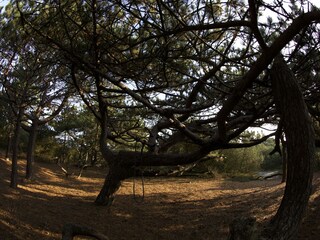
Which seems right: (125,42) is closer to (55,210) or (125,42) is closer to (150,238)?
(150,238)

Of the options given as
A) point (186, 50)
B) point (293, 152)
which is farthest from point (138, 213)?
point (293, 152)

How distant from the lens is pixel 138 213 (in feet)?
25.3

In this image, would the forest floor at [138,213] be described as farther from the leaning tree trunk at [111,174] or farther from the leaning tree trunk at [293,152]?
the leaning tree trunk at [293,152]

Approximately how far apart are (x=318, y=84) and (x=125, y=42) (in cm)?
276

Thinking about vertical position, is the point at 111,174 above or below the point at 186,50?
below

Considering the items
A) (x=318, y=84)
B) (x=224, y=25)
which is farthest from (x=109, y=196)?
(x=224, y=25)

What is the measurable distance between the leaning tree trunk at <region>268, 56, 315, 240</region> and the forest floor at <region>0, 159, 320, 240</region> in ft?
7.29

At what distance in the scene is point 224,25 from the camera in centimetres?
349

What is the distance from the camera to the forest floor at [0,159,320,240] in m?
5.92

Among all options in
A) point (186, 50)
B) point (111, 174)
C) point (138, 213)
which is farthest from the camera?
point (138, 213)

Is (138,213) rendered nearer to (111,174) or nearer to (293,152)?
(111,174)

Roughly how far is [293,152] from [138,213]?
4544 millimetres

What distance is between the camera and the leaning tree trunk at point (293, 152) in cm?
366

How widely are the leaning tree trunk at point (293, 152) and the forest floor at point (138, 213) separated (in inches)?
87.5
